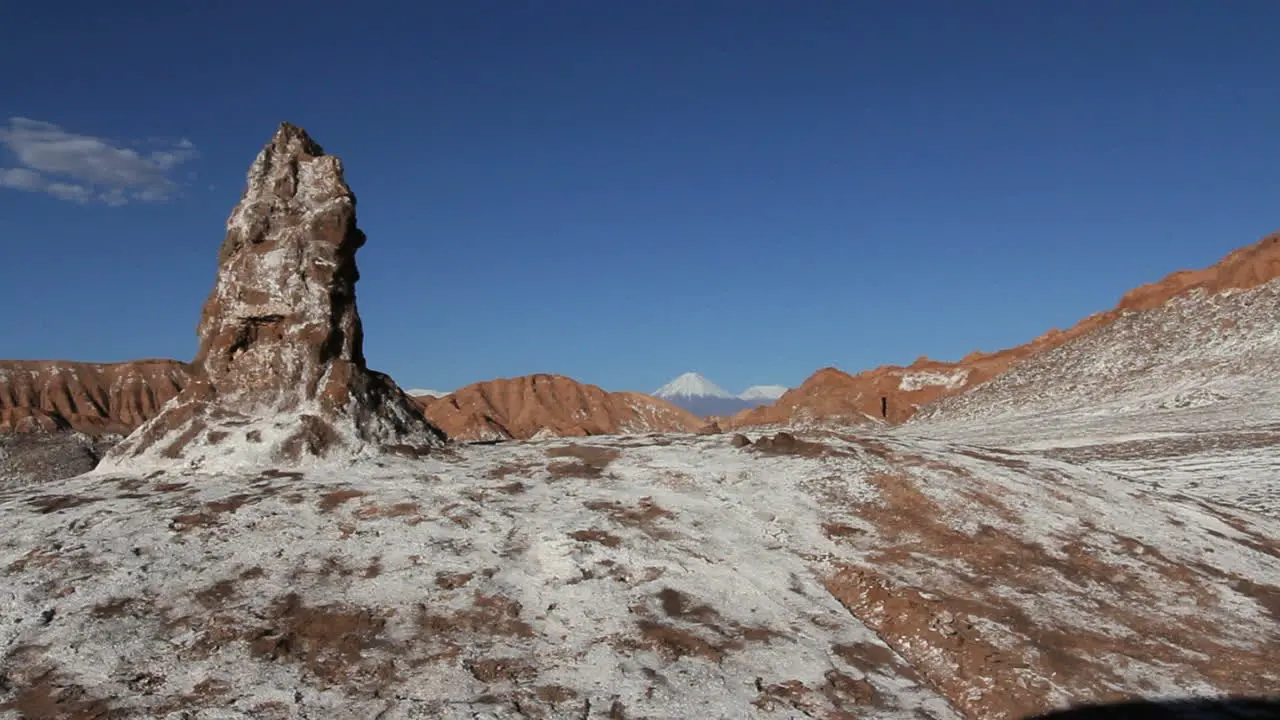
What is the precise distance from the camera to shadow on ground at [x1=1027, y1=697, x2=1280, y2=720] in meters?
6.46

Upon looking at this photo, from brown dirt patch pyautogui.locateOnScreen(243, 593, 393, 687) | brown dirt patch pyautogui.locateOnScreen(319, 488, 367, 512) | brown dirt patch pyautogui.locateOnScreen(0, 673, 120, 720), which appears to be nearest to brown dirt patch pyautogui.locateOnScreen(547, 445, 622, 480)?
brown dirt patch pyautogui.locateOnScreen(319, 488, 367, 512)

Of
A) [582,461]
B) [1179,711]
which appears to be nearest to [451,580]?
[582,461]

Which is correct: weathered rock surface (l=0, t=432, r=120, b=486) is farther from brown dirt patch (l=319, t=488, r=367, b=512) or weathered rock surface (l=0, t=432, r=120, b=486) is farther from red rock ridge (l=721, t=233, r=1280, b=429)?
red rock ridge (l=721, t=233, r=1280, b=429)

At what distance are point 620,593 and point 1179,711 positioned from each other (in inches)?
178

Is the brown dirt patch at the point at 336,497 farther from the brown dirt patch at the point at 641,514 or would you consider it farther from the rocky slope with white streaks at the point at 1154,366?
the rocky slope with white streaks at the point at 1154,366

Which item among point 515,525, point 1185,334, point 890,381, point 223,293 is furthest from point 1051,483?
point 890,381

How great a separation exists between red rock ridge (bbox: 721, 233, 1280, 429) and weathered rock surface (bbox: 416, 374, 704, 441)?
963 cm

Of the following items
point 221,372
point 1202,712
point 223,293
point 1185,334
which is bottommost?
point 1202,712

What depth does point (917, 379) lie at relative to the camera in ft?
215

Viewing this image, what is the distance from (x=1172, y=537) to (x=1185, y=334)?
39629 millimetres

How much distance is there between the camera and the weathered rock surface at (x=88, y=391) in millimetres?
88125

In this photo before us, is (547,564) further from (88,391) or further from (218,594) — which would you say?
(88,391)

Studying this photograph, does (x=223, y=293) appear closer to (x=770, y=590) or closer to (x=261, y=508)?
(x=261, y=508)

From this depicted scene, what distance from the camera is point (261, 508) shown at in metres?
9.39
